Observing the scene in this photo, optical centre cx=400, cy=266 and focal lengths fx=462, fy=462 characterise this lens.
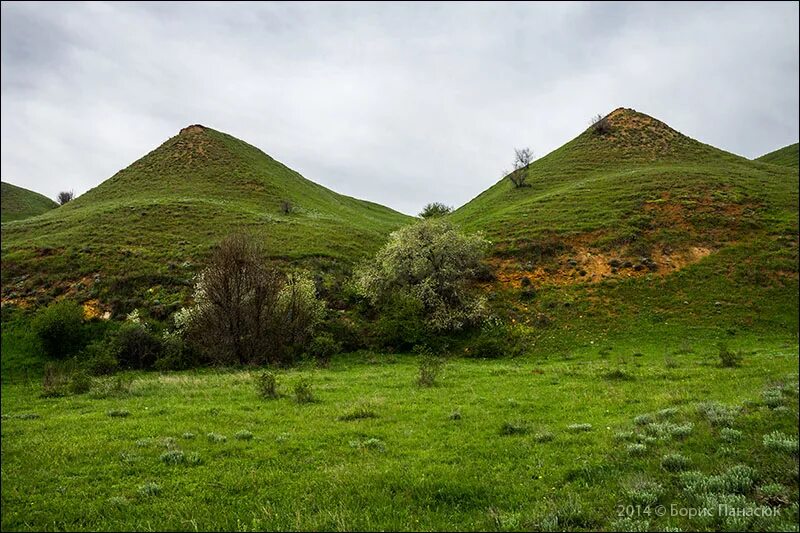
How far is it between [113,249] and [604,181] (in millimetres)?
62793

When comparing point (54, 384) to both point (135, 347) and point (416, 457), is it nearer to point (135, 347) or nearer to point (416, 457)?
point (135, 347)

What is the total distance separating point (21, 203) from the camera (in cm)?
10538

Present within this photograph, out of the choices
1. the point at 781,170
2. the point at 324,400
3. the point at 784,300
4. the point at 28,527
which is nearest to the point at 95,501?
the point at 28,527

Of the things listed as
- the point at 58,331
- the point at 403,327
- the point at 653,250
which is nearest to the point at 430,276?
the point at 403,327

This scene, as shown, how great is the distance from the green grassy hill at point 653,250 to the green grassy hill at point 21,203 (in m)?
93.8

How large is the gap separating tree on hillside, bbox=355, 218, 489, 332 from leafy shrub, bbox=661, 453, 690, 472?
26.2 metres

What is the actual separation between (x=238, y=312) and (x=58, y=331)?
12077 mm

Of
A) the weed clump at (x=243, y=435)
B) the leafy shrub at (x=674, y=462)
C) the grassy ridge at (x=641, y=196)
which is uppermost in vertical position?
the grassy ridge at (x=641, y=196)

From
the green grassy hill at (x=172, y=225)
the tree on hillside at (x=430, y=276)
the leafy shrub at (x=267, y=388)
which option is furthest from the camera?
the green grassy hill at (x=172, y=225)

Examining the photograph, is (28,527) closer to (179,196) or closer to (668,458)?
(668,458)

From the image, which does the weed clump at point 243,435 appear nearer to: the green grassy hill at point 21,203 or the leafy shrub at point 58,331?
the leafy shrub at point 58,331

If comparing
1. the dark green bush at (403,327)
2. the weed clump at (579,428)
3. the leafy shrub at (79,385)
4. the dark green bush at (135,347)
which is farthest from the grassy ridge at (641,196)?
the leafy shrub at (79,385)

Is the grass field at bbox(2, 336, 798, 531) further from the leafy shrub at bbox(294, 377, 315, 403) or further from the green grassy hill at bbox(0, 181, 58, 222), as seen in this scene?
the green grassy hill at bbox(0, 181, 58, 222)

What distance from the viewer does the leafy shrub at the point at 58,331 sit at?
2998 centimetres
